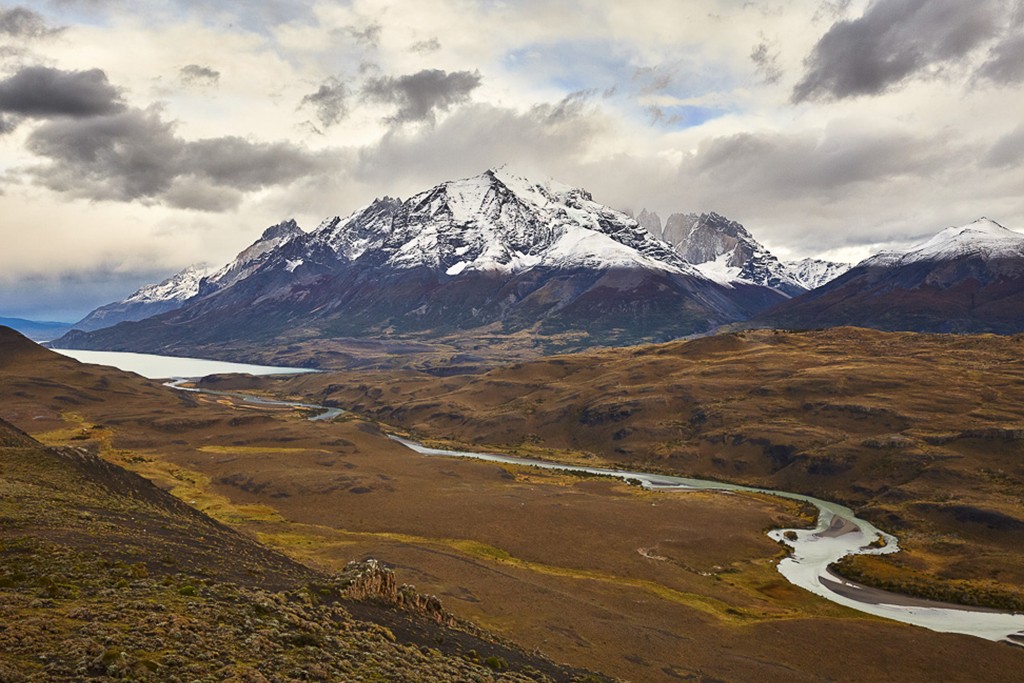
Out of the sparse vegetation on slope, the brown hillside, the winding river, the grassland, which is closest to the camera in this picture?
the sparse vegetation on slope

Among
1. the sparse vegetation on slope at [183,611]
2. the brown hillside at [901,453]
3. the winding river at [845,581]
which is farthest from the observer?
the brown hillside at [901,453]

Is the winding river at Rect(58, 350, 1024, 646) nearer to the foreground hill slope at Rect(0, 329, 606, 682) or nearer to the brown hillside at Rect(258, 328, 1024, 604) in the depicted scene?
the brown hillside at Rect(258, 328, 1024, 604)

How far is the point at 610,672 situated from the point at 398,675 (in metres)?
25.8

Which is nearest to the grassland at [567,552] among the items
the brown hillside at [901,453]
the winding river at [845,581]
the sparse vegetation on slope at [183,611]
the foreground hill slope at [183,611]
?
the winding river at [845,581]

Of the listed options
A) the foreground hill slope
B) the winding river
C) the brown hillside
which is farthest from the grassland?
the brown hillside

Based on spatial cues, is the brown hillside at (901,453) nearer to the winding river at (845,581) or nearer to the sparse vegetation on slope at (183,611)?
the winding river at (845,581)

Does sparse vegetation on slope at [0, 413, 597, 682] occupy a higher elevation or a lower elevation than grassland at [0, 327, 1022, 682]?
higher

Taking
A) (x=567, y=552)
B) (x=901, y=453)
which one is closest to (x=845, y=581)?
(x=567, y=552)

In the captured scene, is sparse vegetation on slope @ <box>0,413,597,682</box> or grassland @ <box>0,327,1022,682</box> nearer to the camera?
sparse vegetation on slope @ <box>0,413,597,682</box>

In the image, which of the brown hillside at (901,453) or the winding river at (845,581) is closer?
the winding river at (845,581)

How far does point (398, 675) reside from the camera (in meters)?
32.2

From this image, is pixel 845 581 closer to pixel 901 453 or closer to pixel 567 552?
pixel 567 552

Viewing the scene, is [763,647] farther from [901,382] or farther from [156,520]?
[901,382]

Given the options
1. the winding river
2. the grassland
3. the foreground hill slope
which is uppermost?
the foreground hill slope
